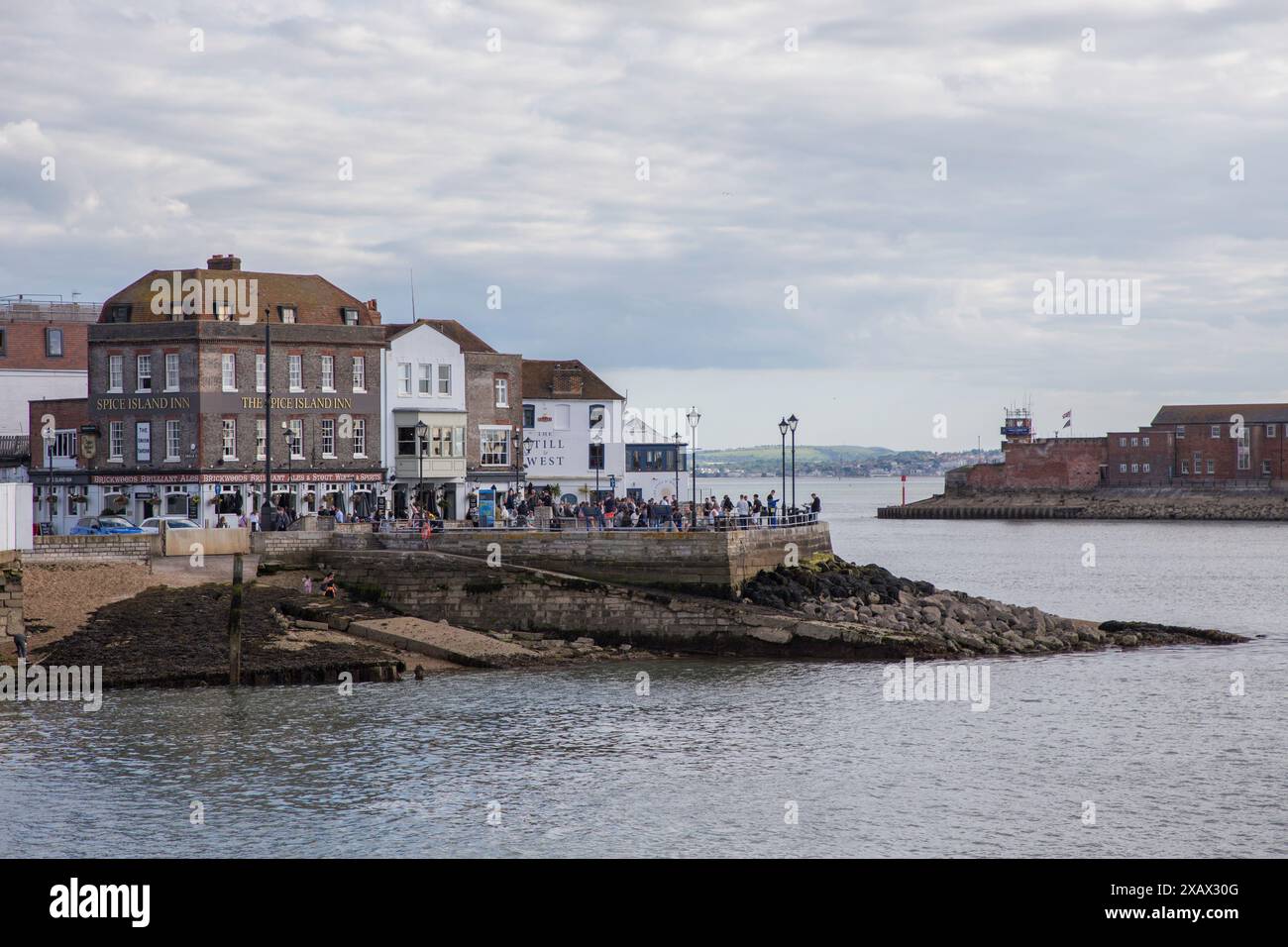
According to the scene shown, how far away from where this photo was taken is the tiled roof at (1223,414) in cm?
14075

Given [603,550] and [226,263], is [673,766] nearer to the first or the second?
[603,550]

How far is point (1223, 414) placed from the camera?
143 m

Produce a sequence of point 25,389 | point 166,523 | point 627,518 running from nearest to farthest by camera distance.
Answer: point 627,518 < point 166,523 < point 25,389

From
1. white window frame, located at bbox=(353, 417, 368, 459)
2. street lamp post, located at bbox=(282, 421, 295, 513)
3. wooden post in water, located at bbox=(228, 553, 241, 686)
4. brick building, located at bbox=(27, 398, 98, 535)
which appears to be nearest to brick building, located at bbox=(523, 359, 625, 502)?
white window frame, located at bbox=(353, 417, 368, 459)

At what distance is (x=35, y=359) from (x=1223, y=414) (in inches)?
4518

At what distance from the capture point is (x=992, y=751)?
1133 inches

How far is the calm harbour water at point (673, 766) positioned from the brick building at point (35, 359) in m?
45.2

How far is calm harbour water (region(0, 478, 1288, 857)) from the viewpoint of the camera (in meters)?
22.1

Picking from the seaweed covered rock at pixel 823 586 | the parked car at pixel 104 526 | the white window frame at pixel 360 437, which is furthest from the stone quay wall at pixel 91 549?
the seaweed covered rock at pixel 823 586

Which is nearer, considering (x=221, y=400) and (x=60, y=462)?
(x=221, y=400)

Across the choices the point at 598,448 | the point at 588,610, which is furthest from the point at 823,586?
the point at 598,448

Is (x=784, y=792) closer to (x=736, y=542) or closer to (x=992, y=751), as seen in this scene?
(x=992, y=751)
